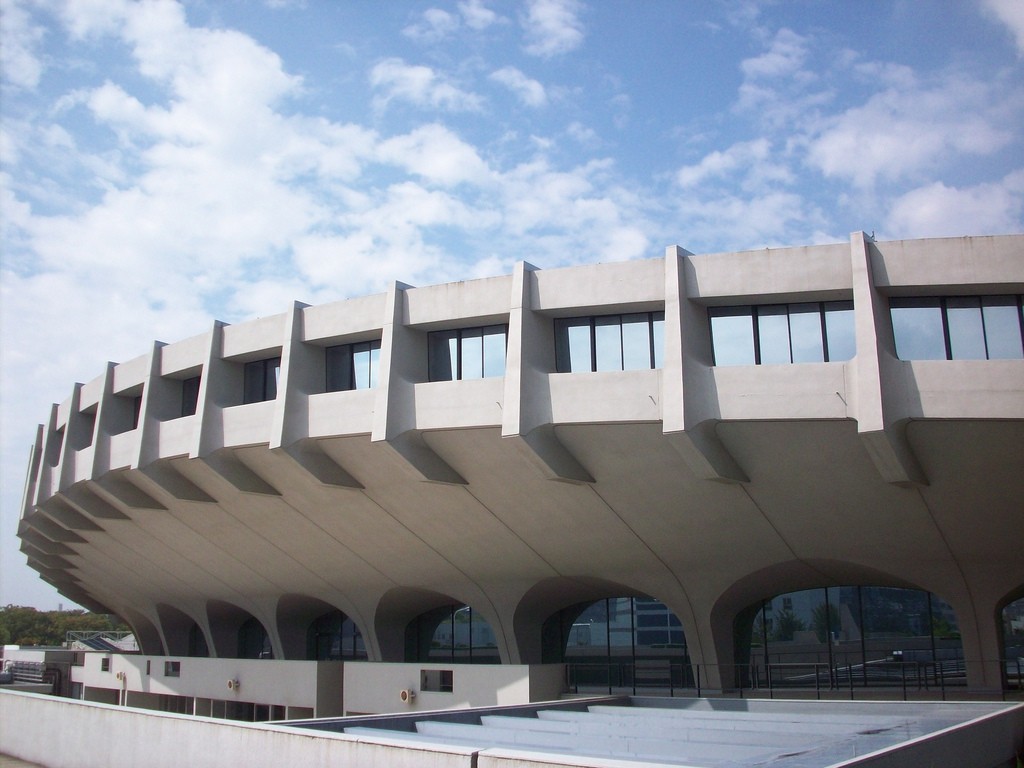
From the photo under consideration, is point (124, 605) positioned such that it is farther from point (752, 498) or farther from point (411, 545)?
point (752, 498)

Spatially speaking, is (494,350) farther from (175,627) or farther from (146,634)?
(146,634)

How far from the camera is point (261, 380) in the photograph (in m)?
26.0

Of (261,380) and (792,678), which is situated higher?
(261,380)

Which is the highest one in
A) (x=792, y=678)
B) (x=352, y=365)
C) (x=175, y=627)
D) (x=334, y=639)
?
(x=352, y=365)

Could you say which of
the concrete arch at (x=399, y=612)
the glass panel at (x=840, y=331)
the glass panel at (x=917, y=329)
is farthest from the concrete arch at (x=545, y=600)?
the glass panel at (x=917, y=329)

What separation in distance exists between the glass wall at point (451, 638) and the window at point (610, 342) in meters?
14.1

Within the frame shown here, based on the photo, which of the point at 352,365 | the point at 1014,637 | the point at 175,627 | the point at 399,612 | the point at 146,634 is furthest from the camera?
the point at 146,634

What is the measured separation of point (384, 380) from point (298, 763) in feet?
38.1

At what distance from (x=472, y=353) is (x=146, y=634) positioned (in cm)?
3756

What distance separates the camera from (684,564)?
81.7 feet

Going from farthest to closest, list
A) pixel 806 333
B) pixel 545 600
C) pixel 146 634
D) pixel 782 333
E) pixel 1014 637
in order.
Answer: pixel 146 634 → pixel 545 600 → pixel 1014 637 → pixel 782 333 → pixel 806 333

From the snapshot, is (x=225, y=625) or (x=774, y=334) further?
(x=225, y=625)

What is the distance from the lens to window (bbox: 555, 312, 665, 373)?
67.3ft

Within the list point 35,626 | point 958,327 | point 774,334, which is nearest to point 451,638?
point 774,334
